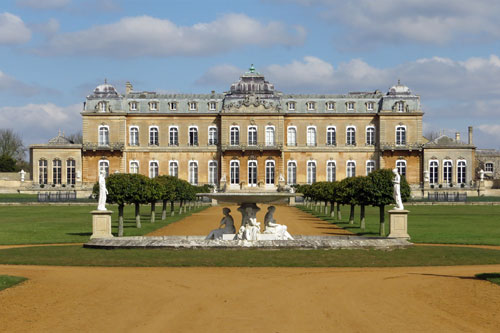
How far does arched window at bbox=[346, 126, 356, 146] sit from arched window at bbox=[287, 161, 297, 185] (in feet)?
18.0

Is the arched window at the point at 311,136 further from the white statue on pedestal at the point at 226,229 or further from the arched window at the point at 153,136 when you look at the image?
the white statue on pedestal at the point at 226,229

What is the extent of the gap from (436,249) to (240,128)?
50.7 metres

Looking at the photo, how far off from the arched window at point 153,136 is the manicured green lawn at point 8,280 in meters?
57.4

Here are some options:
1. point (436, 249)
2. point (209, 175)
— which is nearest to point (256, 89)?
point (209, 175)

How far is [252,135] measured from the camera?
228 feet

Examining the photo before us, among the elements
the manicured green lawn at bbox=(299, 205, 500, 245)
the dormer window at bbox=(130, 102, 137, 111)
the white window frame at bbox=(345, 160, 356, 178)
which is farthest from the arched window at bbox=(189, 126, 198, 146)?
the manicured green lawn at bbox=(299, 205, 500, 245)

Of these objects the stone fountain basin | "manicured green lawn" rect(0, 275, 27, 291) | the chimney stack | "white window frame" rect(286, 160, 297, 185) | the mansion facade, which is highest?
the chimney stack

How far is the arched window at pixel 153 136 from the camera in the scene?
232 ft

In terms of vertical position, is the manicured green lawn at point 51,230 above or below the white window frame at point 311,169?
below

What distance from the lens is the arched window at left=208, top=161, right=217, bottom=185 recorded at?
70.6 metres

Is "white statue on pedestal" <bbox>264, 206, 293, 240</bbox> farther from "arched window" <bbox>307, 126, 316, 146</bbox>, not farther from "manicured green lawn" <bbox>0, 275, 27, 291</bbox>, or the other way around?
"arched window" <bbox>307, 126, 316, 146</bbox>

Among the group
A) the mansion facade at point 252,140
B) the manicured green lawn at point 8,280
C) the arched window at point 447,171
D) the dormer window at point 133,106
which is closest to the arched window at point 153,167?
the mansion facade at point 252,140

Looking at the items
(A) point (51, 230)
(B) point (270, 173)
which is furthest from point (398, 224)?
(B) point (270, 173)

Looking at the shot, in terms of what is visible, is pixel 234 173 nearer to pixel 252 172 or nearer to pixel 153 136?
pixel 252 172
